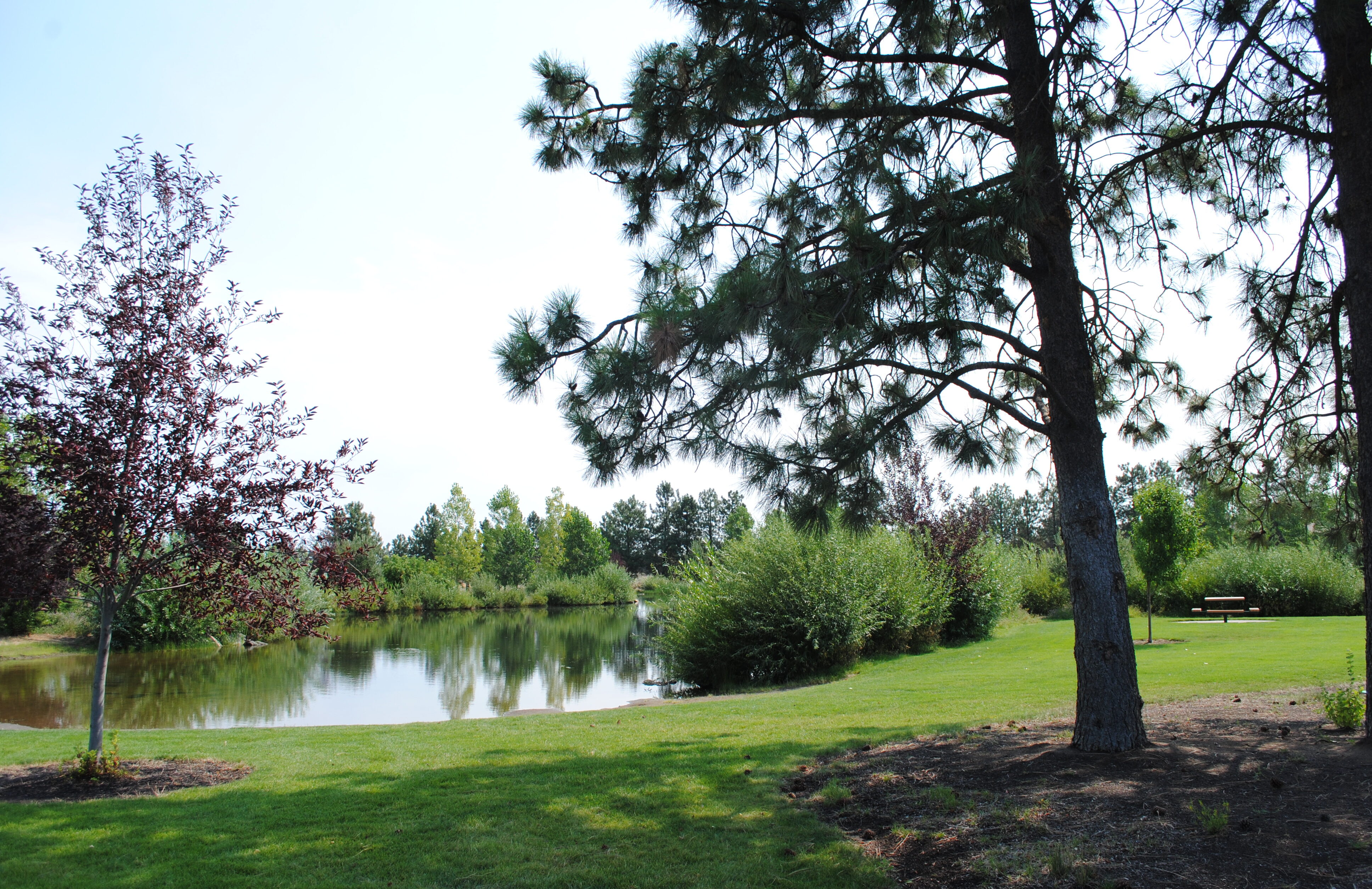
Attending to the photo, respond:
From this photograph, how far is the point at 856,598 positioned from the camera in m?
16.2

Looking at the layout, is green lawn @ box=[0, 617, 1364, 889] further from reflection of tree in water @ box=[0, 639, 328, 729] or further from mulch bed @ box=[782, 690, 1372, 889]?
reflection of tree in water @ box=[0, 639, 328, 729]

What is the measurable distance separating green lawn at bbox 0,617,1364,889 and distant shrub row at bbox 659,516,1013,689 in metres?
5.22

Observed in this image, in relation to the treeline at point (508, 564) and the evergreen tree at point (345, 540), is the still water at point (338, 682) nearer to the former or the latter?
the evergreen tree at point (345, 540)

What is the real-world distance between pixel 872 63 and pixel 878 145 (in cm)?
83

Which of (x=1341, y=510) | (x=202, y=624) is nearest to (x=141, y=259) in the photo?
(x=1341, y=510)

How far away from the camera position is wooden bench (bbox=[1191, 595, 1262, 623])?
2273 centimetres

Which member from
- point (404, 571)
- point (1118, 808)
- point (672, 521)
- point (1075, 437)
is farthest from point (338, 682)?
point (672, 521)

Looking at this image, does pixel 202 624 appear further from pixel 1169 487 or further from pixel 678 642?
pixel 1169 487

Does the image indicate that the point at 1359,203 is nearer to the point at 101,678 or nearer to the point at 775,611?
the point at 101,678

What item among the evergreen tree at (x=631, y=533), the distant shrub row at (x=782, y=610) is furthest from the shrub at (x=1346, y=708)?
the evergreen tree at (x=631, y=533)

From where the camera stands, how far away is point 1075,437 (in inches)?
221

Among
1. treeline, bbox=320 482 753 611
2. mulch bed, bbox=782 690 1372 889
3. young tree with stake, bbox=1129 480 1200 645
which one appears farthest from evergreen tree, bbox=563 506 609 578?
mulch bed, bbox=782 690 1372 889

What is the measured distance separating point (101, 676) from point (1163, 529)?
20171mm

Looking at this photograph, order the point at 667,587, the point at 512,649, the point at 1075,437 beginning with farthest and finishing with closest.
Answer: the point at 512,649, the point at 667,587, the point at 1075,437
